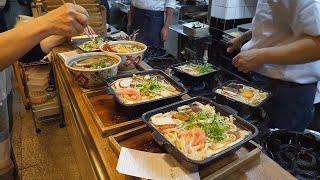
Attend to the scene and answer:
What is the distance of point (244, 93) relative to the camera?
1.56 meters

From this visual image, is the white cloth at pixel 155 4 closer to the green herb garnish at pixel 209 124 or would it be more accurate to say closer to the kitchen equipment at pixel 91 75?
the kitchen equipment at pixel 91 75

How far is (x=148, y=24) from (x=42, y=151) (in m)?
2.08

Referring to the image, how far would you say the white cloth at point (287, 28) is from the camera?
1.41 metres

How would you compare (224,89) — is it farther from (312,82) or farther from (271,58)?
(312,82)

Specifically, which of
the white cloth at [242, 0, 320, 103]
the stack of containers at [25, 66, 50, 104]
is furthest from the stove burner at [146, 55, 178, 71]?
the stack of containers at [25, 66, 50, 104]

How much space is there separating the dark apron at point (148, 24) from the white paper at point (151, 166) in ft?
9.25

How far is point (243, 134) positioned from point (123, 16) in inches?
204

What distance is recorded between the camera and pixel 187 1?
4.37 m

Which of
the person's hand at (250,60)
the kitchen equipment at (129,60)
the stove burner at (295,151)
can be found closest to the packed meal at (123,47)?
the kitchen equipment at (129,60)

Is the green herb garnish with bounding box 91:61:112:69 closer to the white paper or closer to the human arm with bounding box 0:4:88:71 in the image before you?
the human arm with bounding box 0:4:88:71

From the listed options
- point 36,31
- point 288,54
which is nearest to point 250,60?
point 288,54

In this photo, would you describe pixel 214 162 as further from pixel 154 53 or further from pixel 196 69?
pixel 154 53

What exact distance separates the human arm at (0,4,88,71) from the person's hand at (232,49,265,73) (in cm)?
101

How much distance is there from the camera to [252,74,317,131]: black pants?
1634 mm
